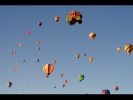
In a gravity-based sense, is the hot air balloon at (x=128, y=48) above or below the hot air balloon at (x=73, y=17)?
below

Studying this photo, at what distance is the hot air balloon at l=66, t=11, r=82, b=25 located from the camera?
121ft

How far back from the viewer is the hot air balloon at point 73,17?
36781mm

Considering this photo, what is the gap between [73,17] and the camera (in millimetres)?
37562

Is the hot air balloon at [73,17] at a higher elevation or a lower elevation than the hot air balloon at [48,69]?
higher

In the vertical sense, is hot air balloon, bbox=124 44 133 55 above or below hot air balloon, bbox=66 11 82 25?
below

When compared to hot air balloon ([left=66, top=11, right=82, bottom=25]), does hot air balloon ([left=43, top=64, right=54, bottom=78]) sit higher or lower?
lower
